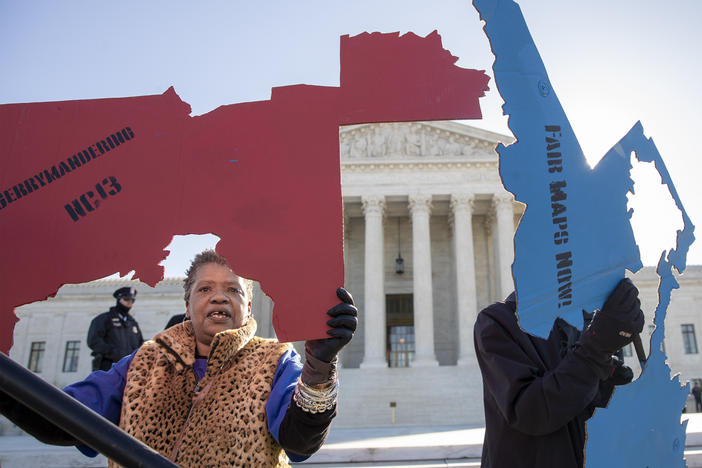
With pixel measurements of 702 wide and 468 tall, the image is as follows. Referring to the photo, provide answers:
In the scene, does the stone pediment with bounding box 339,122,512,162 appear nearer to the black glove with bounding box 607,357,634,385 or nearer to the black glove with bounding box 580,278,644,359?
the black glove with bounding box 607,357,634,385

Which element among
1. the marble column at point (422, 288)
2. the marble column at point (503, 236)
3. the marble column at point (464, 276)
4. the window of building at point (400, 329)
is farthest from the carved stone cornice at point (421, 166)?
the window of building at point (400, 329)

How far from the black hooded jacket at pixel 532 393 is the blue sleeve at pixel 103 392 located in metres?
2.01

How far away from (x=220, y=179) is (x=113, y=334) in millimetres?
8753

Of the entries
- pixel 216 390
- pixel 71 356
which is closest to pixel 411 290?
pixel 71 356

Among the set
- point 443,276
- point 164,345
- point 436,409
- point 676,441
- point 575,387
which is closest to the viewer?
point 575,387

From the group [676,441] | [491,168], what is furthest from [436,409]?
[676,441]

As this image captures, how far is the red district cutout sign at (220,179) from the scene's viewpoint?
7.10 ft

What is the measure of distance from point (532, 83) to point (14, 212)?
7.57 feet

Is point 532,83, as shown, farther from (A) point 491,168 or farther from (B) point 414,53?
(A) point 491,168

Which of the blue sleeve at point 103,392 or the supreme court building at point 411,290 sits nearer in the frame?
the blue sleeve at point 103,392

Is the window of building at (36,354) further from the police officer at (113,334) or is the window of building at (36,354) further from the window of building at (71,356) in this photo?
the police officer at (113,334)

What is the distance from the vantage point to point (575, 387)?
2371 millimetres

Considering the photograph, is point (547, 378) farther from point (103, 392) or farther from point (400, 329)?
point (400, 329)

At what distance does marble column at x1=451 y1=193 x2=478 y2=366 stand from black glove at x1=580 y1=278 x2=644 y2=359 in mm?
28421
